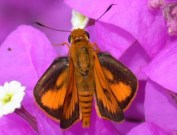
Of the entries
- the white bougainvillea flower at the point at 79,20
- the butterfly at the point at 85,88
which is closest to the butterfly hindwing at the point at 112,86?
the butterfly at the point at 85,88

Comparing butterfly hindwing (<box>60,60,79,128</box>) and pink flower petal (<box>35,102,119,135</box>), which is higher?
butterfly hindwing (<box>60,60,79,128</box>)

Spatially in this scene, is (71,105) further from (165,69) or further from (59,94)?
(165,69)

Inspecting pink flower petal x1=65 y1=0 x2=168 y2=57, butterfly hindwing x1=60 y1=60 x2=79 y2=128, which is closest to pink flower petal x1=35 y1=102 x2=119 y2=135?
butterfly hindwing x1=60 y1=60 x2=79 y2=128

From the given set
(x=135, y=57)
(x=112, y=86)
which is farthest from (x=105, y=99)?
(x=135, y=57)

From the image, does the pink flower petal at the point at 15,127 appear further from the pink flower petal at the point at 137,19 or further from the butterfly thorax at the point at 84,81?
the pink flower petal at the point at 137,19

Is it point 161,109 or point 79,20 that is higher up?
point 79,20

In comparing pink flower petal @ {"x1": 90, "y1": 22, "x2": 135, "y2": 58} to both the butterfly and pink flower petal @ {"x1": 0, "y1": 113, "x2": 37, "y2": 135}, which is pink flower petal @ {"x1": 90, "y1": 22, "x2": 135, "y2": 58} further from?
pink flower petal @ {"x1": 0, "y1": 113, "x2": 37, "y2": 135}

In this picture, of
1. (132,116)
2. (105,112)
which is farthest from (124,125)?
(105,112)

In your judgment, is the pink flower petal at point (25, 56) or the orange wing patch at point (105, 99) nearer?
the orange wing patch at point (105, 99)

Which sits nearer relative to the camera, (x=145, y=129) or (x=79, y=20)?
(x=145, y=129)
